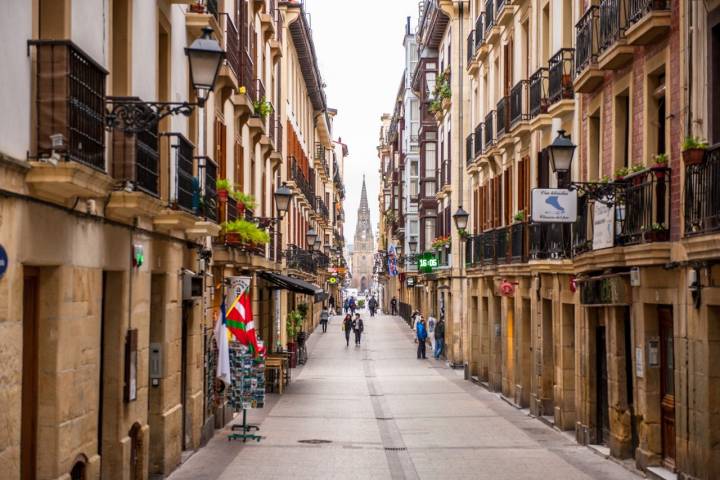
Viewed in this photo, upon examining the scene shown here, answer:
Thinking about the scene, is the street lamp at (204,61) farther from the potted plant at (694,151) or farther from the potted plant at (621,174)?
the potted plant at (621,174)

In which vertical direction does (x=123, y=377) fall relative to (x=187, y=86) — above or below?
below

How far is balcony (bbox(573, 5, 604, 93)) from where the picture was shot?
750 inches

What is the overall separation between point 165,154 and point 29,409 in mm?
6137

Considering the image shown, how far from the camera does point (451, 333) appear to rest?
4322cm

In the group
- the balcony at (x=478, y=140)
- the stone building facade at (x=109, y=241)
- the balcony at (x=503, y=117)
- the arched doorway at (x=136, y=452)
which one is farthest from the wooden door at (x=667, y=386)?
the balcony at (x=478, y=140)

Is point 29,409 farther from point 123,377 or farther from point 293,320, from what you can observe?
point 293,320

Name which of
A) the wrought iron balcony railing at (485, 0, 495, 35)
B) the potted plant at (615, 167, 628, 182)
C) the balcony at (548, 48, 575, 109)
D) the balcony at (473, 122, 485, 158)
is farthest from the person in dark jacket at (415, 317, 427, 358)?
the potted plant at (615, 167, 628, 182)

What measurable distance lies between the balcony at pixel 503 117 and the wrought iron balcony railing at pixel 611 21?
1031 cm

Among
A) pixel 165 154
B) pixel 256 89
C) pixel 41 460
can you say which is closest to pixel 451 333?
pixel 256 89

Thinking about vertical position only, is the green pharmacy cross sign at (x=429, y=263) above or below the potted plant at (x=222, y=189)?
below

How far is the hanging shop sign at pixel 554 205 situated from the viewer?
19000 mm

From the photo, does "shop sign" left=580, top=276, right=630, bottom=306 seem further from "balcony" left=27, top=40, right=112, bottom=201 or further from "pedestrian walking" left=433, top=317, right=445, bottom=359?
"pedestrian walking" left=433, top=317, right=445, bottom=359

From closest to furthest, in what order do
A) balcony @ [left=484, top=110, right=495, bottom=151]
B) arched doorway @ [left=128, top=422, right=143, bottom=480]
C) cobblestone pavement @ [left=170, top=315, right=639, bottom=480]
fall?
arched doorway @ [left=128, top=422, right=143, bottom=480]
cobblestone pavement @ [left=170, top=315, right=639, bottom=480]
balcony @ [left=484, top=110, right=495, bottom=151]

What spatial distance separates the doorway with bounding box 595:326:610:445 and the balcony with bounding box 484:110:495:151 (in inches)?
459
